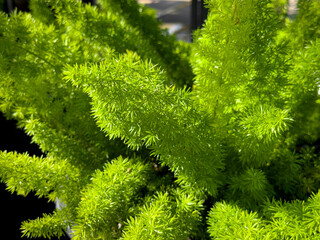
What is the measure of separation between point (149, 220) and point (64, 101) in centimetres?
39

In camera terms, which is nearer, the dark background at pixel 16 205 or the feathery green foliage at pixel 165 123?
the feathery green foliage at pixel 165 123

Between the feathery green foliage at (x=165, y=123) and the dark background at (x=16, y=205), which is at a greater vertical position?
the feathery green foliage at (x=165, y=123)

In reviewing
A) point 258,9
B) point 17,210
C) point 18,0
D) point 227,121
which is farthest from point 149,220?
point 18,0

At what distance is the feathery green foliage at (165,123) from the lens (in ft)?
1.64

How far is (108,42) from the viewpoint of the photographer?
0.75 m

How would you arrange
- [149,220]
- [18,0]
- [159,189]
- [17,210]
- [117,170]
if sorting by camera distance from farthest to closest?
1. [18,0]
2. [17,210]
3. [159,189]
4. [117,170]
5. [149,220]

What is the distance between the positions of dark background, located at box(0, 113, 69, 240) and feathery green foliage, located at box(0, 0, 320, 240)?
0.41m

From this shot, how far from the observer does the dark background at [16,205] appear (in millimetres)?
1025

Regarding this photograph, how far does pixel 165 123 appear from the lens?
0.51 meters

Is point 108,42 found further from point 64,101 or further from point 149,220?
point 149,220

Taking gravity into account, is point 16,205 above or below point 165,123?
below

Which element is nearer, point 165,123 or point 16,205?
point 165,123

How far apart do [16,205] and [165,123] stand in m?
0.83

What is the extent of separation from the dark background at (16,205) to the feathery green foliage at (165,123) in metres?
0.41
